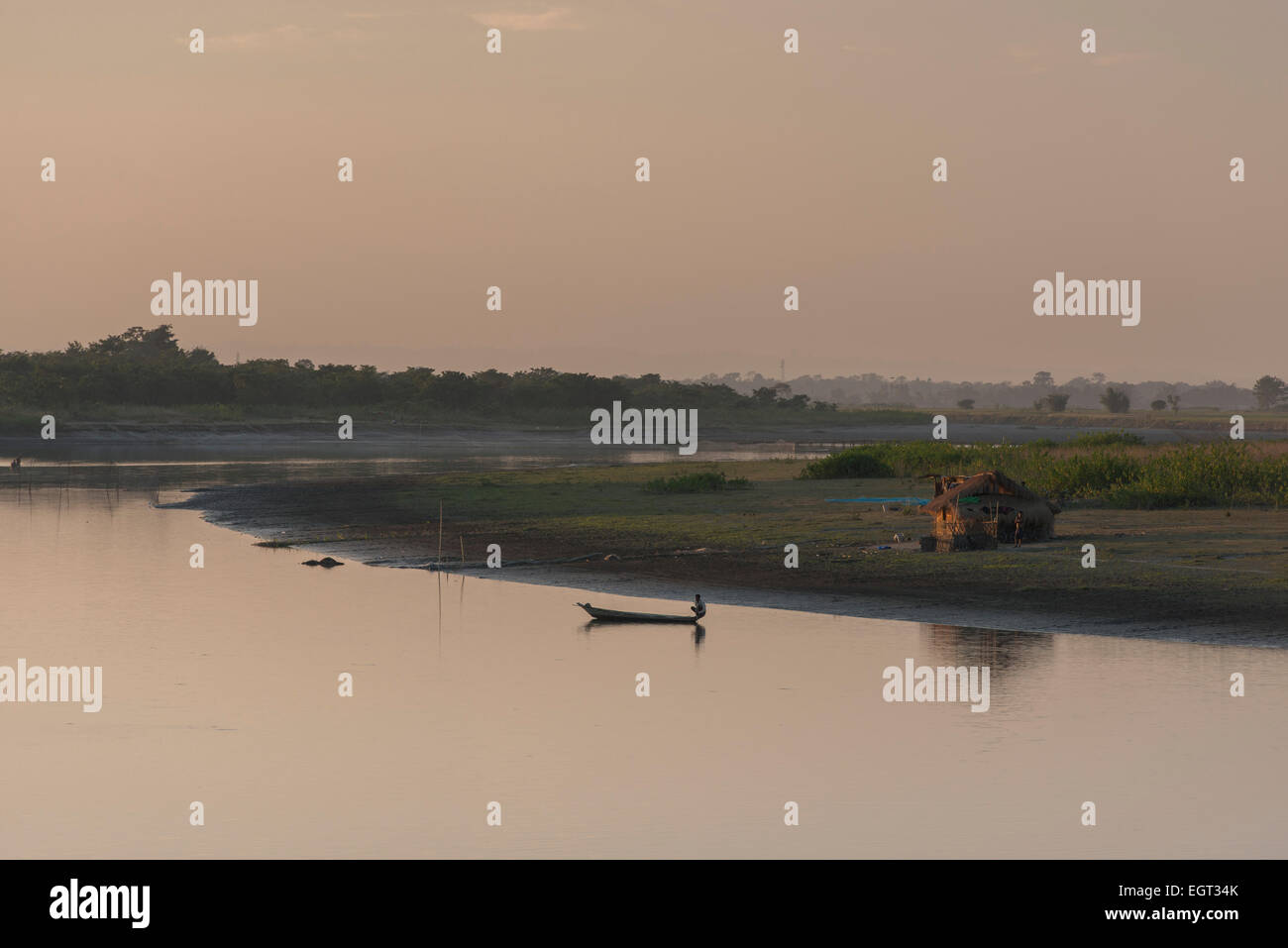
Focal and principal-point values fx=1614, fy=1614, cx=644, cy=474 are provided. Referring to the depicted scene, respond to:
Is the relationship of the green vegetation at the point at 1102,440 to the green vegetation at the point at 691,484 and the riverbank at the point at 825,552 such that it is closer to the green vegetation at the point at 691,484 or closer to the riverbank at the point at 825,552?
the riverbank at the point at 825,552

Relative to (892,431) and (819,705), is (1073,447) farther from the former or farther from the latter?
(892,431)

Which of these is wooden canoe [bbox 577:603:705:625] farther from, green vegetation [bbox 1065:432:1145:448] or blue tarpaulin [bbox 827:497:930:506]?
green vegetation [bbox 1065:432:1145:448]

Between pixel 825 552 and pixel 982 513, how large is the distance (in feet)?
10.2


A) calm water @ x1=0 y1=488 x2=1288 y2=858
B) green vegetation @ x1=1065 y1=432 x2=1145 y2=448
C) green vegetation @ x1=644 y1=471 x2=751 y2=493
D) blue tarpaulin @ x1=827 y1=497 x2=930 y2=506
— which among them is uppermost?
green vegetation @ x1=1065 y1=432 x2=1145 y2=448

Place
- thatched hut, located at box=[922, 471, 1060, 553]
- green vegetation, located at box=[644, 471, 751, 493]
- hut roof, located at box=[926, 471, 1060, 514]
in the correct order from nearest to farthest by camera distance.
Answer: thatched hut, located at box=[922, 471, 1060, 553], hut roof, located at box=[926, 471, 1060, 514], green vegetation, located at box=[644, 471, 751, 493]

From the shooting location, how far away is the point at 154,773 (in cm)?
1520

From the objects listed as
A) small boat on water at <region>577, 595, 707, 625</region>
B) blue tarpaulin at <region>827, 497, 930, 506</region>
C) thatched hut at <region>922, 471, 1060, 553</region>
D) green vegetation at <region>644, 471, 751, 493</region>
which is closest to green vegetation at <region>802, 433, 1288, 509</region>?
blue tarpaulin at <region>827, 497, 930, 506</region>

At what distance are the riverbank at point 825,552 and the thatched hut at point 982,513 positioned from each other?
590 millimetres

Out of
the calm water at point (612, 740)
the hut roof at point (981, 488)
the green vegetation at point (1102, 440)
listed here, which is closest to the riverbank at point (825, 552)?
the hut roof at point (981, 488)

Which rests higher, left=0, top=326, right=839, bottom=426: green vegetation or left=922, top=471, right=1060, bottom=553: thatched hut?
left=0, top=326, right=839, bottom=426: green vegetation

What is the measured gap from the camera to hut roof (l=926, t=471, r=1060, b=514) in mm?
30281

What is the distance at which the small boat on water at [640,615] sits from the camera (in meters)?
23.7

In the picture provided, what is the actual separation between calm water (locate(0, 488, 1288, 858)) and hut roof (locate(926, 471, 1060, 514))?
6766 mm
